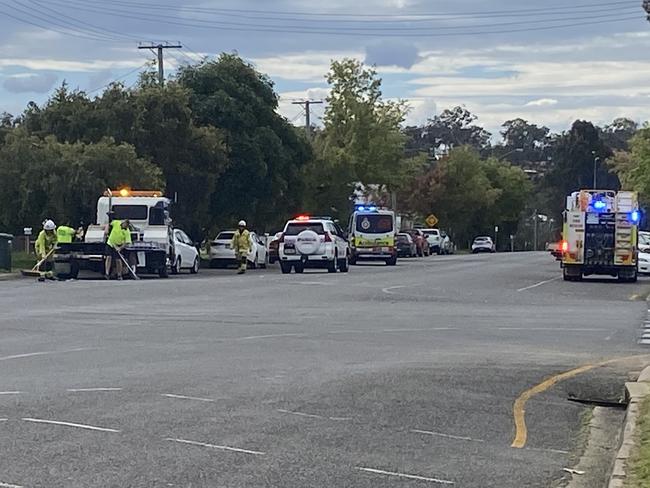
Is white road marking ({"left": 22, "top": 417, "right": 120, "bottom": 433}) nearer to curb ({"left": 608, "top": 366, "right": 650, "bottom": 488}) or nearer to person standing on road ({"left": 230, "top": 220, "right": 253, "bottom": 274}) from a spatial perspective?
curb ({"left": 608, "top": 366, "right": 650, "bottom": 488})

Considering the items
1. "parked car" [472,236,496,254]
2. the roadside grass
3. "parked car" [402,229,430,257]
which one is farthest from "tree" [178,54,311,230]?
the roadside grass

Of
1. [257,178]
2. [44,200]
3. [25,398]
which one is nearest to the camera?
[25,398]

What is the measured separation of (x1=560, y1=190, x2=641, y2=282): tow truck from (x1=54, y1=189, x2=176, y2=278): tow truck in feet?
40.6

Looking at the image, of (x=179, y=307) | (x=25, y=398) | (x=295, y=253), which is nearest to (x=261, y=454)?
(x=25, y=398)

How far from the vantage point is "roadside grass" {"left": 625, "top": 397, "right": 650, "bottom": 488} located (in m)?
8.45

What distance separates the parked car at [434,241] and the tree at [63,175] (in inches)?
1462

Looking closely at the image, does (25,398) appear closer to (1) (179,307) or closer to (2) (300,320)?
(2) (300,320)

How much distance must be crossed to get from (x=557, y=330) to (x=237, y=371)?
8171 mm

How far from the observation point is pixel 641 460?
9.12m

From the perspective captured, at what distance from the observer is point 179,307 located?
80.5 ft

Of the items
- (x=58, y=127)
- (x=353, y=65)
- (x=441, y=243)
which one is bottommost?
(x=441, y=243)

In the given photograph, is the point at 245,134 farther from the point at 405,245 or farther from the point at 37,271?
the point at 37,271

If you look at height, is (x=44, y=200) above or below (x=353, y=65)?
below

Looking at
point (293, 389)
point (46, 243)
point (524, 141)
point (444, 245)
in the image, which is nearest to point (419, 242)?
point (444, 245)
